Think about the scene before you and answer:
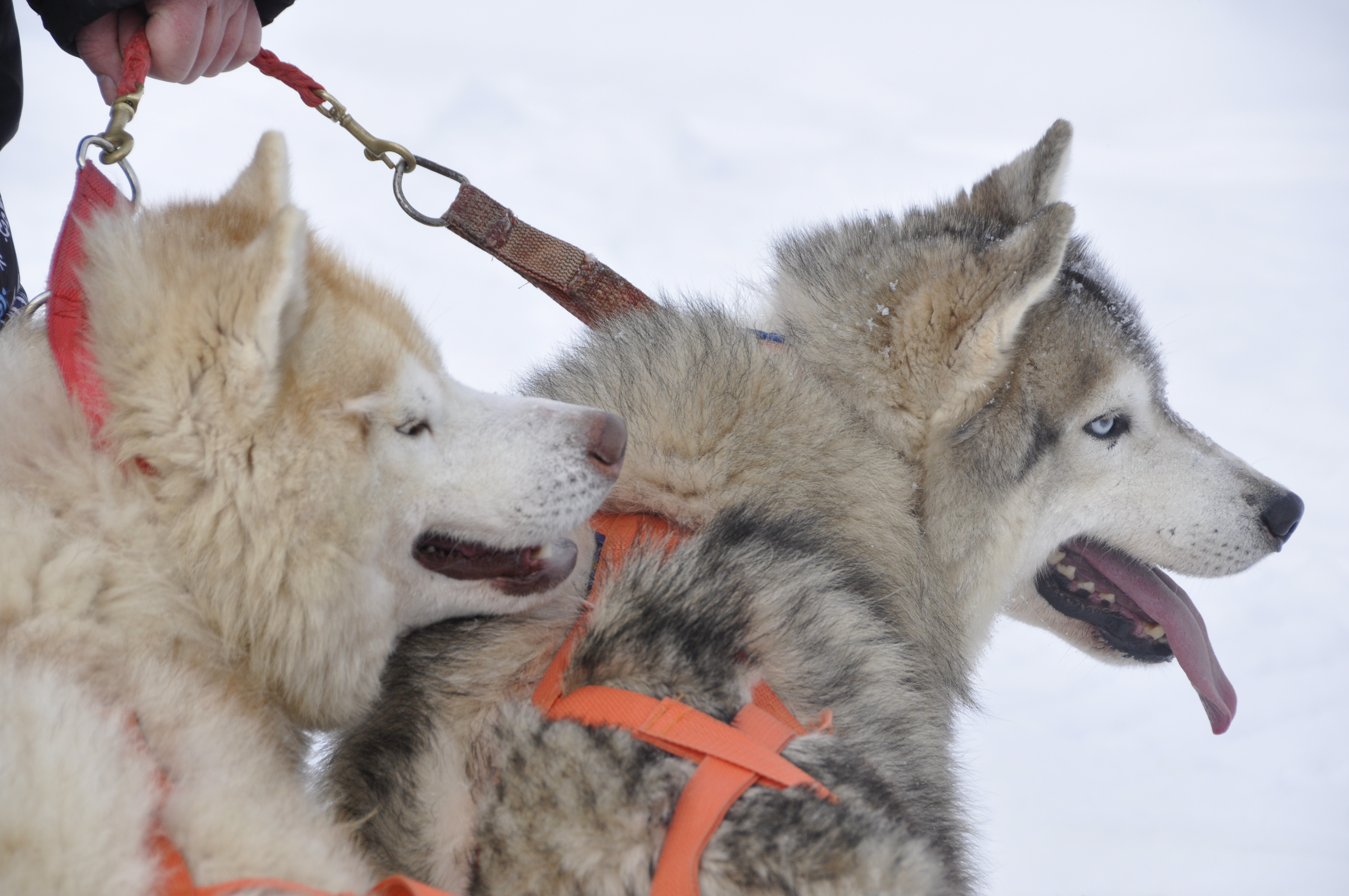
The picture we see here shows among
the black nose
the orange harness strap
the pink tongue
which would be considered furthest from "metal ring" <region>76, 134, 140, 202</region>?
the black nose

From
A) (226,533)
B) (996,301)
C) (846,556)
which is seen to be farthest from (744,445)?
(226,533)

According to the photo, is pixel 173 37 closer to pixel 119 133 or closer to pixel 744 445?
pixel 119 133

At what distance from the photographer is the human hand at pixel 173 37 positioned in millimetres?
2215

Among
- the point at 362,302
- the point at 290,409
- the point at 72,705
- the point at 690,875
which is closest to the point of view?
the point at 72,705

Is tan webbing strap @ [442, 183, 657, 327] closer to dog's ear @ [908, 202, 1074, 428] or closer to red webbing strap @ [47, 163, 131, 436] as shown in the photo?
dog's ear @ [908, 202, 1074, 428]

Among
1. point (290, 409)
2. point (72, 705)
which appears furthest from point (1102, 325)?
point (72, 705)

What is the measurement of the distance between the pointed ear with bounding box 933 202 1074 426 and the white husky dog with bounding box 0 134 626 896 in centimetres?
96

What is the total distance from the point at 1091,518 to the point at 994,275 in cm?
78

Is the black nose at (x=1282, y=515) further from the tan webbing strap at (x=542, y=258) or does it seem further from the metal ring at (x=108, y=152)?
the metal ring at (x=108, y=152)

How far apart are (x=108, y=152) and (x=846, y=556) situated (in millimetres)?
1774

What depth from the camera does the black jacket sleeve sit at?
213 cm

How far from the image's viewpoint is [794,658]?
75.7 inches

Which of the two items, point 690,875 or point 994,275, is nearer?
point 690,875

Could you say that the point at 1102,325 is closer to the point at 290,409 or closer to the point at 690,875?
the point at 690,875
